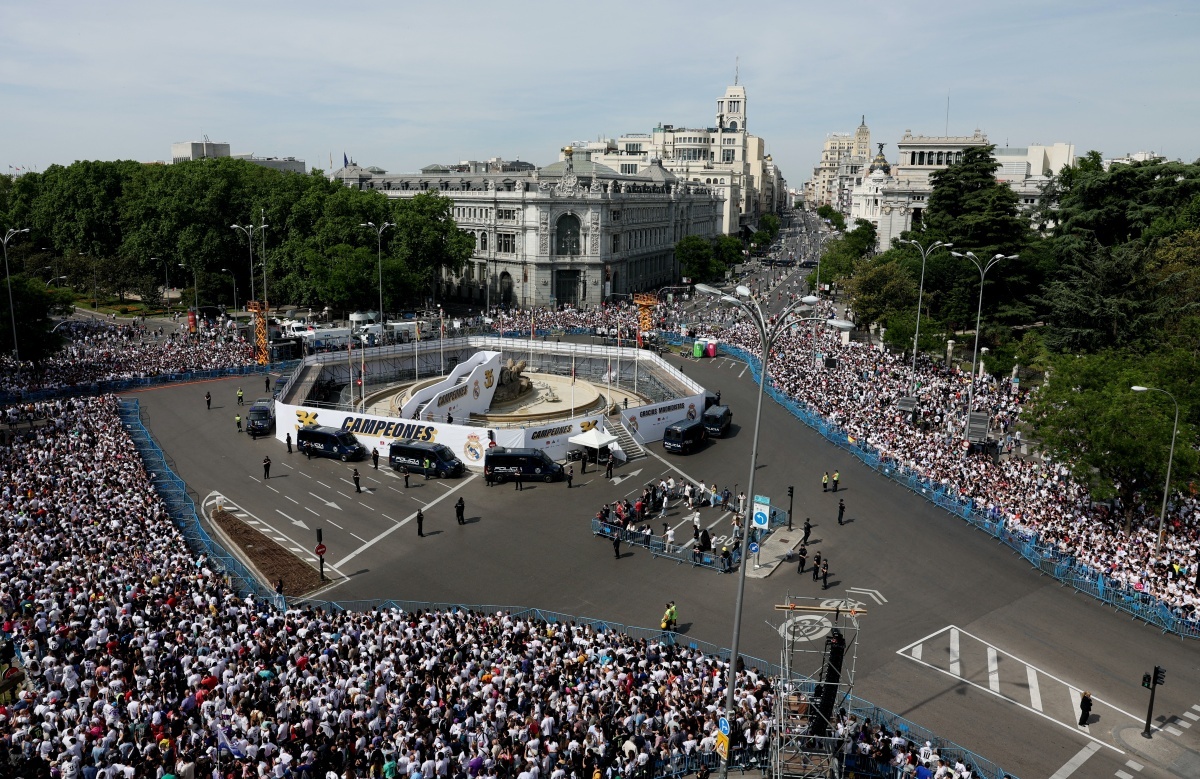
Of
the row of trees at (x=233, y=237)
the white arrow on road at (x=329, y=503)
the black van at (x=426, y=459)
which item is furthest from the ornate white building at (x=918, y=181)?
the white arrow on road at (x=329, y=503)

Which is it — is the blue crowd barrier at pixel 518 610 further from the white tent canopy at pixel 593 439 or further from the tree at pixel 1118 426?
the tree at pixel 1118 426

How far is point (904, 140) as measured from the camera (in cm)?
10606

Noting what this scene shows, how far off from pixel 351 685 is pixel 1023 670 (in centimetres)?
1794

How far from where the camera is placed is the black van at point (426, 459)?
40.0 m

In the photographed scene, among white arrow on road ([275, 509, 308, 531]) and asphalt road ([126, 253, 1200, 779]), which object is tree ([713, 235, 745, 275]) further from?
white arrow on road ([275, 509, 308, 531])

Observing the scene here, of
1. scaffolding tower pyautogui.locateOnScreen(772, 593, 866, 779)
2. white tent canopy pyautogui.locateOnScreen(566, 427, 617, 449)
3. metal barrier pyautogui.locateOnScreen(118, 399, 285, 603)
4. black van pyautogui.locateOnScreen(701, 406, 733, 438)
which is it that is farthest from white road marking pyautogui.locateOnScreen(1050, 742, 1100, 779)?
black van pyautogui.locateOnScreen(701, 406, 733, 438)

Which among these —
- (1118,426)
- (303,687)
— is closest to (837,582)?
(1118,426)

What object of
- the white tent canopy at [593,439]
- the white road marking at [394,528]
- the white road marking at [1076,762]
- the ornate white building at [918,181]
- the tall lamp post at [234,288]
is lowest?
the white road marking at [1076,762]

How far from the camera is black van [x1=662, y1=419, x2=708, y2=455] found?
144ft

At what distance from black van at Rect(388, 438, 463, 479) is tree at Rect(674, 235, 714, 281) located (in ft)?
250

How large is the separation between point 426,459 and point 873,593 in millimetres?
20962

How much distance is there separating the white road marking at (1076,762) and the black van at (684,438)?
2526cm

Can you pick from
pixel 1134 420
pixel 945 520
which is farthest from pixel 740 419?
pixel 1134 420

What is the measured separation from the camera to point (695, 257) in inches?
4466
